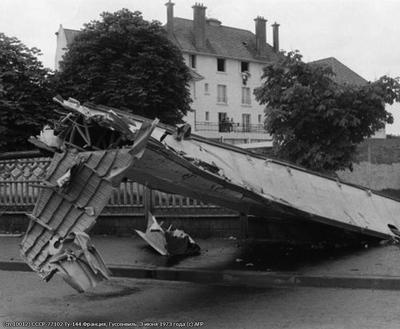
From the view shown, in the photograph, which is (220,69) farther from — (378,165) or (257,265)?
(257,265)

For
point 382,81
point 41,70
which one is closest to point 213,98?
point 41,70

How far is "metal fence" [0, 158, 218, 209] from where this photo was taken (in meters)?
12.6

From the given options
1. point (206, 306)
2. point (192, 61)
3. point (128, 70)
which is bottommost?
point (206, 306)

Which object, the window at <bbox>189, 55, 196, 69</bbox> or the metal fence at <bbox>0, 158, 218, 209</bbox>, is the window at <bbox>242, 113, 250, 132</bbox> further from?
the metal fence at <bbox>0, 158, 218, 209</bbox>

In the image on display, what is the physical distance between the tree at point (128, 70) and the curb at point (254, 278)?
2323 centimetres

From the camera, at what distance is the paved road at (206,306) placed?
6.43m

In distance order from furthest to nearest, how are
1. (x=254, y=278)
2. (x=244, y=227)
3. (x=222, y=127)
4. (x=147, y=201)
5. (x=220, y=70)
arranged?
(x=220, y=70), (x=222, y=127), (x=147, y=201), (x=244, y=227), (x=254, y=278)

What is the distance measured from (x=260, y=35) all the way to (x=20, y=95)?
139ft

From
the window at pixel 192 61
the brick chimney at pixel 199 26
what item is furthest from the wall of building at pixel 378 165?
the brick chimney at pixel 199 26

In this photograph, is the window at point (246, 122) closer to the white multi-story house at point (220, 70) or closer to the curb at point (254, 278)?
the white multi-story house at point (220, 70)

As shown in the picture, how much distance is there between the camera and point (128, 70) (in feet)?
110

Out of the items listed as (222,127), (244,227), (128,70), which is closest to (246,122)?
(222,127)

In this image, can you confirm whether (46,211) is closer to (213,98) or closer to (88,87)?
(88,87)

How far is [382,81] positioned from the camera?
15.5 m
